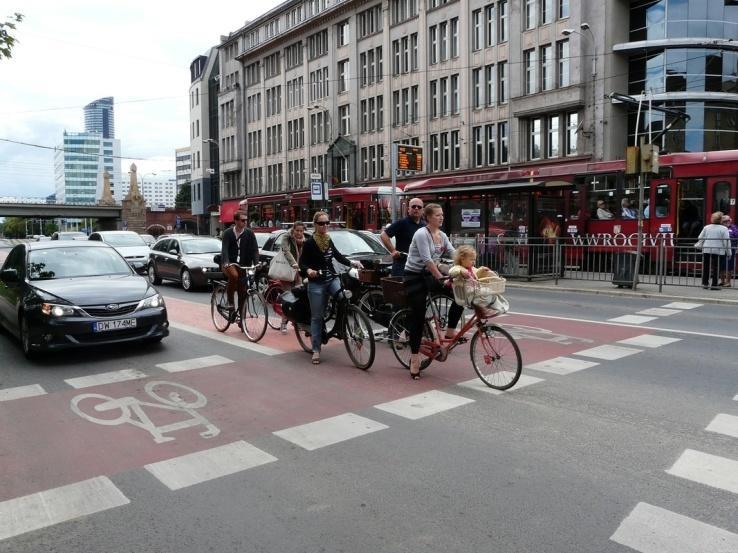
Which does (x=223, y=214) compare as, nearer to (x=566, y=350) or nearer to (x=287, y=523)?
(x=566, y=350)

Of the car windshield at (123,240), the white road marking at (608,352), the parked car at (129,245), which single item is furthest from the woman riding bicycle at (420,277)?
the car windshield at (123,240)

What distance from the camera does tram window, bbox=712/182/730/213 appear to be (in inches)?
699

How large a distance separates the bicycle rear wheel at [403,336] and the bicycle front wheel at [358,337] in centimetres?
27

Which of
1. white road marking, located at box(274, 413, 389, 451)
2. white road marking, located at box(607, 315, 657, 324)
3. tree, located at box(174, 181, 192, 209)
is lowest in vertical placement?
white road marking, located at box(274, 413, 389, 451)

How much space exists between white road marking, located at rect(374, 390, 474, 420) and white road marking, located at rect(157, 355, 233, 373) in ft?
9.27

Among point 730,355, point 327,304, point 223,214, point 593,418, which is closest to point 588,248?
point 730,355

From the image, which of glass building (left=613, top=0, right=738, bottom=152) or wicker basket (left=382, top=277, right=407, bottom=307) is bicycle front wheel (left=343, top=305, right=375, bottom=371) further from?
glass building (left=613, top=0, right=738, bottom=152)

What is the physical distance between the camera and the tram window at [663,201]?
747 inches

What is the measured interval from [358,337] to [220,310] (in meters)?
3.70

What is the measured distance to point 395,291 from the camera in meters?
7.35

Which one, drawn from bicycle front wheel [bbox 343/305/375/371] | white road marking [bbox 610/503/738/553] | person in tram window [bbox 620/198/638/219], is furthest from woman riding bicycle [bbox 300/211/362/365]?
person in tram window [bbox 620/198/638/219]

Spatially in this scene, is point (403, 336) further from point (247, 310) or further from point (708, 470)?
point (708, 470)

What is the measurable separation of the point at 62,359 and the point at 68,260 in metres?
1.69

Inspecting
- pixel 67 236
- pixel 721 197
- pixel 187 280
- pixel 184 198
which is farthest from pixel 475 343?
pixel 184 198
